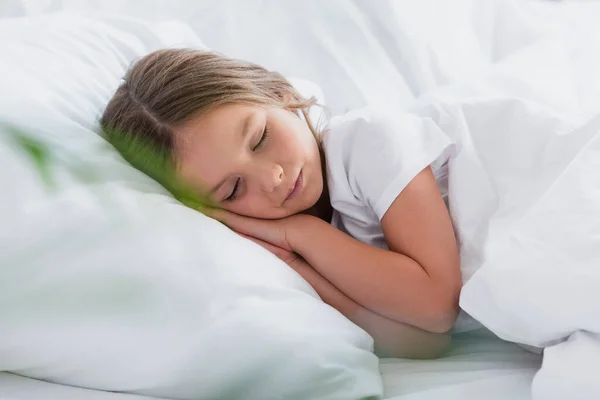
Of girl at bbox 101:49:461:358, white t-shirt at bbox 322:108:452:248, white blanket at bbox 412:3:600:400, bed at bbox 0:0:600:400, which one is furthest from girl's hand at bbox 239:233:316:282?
bed at bbox 0:0:600:400

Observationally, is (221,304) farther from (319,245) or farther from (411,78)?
(411,78)

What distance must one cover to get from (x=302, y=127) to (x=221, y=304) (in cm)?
35

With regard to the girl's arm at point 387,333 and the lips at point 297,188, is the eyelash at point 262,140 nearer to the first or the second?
the lips at point 297,188

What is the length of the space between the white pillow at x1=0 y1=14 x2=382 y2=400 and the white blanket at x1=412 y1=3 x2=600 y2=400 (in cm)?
18

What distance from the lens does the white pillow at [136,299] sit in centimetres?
64

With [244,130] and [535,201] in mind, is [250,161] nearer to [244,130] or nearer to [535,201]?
[244,130]

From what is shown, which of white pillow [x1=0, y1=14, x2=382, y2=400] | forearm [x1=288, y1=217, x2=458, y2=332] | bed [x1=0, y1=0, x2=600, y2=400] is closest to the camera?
white pillow [x1=0, y1=14, x2=382, y2=400]

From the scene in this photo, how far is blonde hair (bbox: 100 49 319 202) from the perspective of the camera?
886 mm

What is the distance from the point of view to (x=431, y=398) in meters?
0.71

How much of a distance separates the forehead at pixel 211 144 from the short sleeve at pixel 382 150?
15 centimetres

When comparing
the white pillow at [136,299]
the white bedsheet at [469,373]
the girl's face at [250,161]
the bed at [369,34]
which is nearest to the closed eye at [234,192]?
the girl's face at [250,161]

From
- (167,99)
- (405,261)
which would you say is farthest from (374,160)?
(167,99)

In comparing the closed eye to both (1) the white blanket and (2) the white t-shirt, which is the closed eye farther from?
(1) the white blanket

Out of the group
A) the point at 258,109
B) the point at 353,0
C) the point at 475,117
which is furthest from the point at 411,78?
the point at 258,109
